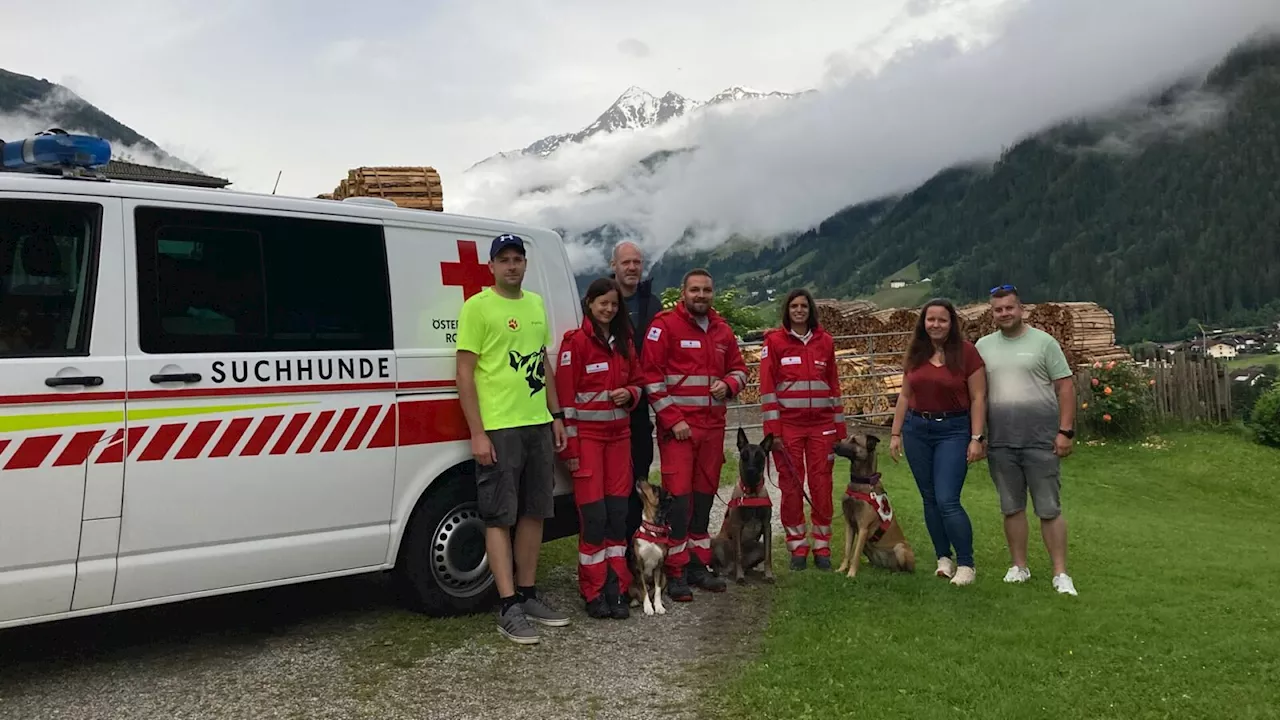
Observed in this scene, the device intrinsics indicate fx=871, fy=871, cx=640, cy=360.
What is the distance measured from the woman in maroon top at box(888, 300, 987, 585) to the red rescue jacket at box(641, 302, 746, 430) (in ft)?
4.05

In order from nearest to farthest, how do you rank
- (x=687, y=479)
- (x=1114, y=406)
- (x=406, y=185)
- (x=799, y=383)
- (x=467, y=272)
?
(x=467, y=272), (x=687, y=479), (x=799, y=383), (x=406, y=185), (x=1114, y=406)

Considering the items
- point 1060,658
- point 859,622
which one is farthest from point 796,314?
point 1060,658

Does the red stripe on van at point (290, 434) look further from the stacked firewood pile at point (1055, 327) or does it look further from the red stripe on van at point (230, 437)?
the stacked firewood pile at point (1055, 327)

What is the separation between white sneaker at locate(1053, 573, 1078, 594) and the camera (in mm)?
5473

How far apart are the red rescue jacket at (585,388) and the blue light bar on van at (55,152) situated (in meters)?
2.46

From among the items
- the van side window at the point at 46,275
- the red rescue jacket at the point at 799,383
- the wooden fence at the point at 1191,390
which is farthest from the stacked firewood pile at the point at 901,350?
the van side window at the point at 46,275

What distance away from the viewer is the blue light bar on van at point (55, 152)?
3.77 meters

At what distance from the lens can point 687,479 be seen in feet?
17.9

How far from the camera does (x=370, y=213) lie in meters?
4.58

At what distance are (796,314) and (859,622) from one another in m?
2.17

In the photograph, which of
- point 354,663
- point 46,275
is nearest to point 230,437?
point 46,275

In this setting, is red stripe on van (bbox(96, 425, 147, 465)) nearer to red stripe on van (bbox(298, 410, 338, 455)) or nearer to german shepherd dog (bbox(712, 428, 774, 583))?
red stripe on van (bbox(298, 410, 338, 455))

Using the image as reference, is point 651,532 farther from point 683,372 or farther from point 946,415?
point 946,415

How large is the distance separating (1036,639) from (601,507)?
241cm
